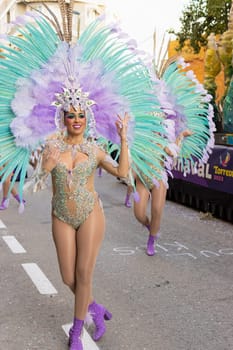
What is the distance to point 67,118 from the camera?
12.3 ft

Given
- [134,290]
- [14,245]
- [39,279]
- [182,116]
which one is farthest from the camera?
[14,245]

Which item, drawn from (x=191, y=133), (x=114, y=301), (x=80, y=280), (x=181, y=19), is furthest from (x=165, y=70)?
(x=181, y=19)

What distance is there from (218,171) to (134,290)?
4617mm

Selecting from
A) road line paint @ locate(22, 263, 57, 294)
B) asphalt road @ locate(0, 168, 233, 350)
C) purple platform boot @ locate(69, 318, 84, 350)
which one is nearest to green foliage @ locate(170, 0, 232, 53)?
asphalt road @ locate(0, 168, 233, 350)

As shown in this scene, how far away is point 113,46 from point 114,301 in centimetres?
226

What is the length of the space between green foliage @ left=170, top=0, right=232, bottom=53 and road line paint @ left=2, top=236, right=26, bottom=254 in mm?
18050

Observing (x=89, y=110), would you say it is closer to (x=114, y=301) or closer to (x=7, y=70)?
(x=7, y=70)

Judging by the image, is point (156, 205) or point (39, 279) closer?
point (39, 279)

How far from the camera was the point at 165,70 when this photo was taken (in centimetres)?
662

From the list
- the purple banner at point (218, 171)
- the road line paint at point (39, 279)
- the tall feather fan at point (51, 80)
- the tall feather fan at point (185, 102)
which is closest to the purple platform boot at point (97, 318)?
the tall feather fan at point (51, 80)

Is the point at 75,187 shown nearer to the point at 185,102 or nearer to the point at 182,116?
the point at 182,116

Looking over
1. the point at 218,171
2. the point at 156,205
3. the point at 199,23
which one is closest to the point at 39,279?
the point at 156,205

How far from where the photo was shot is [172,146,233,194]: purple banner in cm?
912

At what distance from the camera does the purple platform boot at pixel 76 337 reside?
12.4 feet
